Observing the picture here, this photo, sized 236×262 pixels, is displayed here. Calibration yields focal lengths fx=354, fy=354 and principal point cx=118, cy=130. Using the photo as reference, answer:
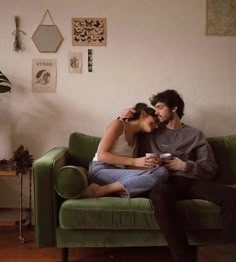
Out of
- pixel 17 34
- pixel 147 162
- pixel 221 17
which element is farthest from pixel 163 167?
pixel 17 34

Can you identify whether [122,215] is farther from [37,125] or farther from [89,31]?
[89,31]

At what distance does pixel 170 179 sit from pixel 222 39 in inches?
49.4

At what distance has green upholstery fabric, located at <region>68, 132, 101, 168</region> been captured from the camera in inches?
99.6

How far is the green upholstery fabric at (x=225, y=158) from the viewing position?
2488 millimetres

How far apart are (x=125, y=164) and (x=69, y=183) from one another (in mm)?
432

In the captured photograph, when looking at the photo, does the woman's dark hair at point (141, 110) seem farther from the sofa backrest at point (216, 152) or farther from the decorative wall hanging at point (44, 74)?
the decorative wall hanging at point (44, 74)

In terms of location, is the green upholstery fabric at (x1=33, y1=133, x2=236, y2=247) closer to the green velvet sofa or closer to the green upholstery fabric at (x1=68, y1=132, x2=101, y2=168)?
the green velvet sofa

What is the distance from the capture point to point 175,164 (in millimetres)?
2258

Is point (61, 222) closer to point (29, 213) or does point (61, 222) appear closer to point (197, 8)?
point (29, 213)

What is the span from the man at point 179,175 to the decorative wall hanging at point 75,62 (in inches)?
25.2

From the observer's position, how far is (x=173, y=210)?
189cm

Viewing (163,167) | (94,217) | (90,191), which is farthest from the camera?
(163,167)

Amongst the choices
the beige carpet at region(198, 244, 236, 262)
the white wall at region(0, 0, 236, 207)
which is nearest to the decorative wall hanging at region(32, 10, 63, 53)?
the white wall at region(0, 0, 236, 207)

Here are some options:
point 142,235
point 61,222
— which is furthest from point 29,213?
point 142,235
